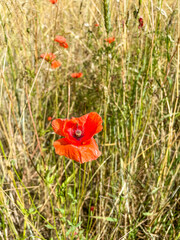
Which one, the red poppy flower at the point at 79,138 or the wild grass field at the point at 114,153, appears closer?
the red poppy flower at the point at 79,138

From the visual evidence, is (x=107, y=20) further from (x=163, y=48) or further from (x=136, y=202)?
(x=136, y=202)

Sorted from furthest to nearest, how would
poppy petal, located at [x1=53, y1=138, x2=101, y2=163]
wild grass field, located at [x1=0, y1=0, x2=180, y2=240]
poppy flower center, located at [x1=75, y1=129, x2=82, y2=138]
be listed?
wild grass field, located at [x1=0, y1=0, x2=180, y2=240]
poppy flower center, located at [x1=75, y1=129, x2=82, y2=138]
poppy petal, located at [x1=53, y1=138, x2=101, y2=163]

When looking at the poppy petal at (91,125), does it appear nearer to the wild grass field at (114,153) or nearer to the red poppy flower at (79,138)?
the red poppy flower at (79,138)

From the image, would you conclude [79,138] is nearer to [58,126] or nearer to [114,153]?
[58,126]

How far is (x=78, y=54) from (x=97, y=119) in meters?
1.50

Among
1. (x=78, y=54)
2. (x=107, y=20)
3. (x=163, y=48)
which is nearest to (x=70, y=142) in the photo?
(x=107, y=20)

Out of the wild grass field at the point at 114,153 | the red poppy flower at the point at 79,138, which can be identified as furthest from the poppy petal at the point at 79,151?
the wild grass field at the point at 114,153

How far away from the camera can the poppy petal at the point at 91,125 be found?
27.0 inches

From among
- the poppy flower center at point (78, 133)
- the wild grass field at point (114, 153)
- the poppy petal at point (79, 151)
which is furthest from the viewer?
the wild grass field at point (114, 153)

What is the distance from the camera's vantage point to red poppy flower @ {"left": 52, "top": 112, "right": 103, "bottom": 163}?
63 cm

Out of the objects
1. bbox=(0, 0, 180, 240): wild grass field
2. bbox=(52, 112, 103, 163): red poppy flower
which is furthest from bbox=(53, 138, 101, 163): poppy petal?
bbox=(0, 0, 180, 240): wild grass field

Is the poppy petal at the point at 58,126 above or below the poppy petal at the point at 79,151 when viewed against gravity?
above

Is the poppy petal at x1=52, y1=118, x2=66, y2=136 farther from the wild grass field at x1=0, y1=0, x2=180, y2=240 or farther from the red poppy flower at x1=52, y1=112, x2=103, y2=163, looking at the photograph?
the wild grass field at x1=0, y1=0, x2=180, y2=240

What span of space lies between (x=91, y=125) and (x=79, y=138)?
6 cm
